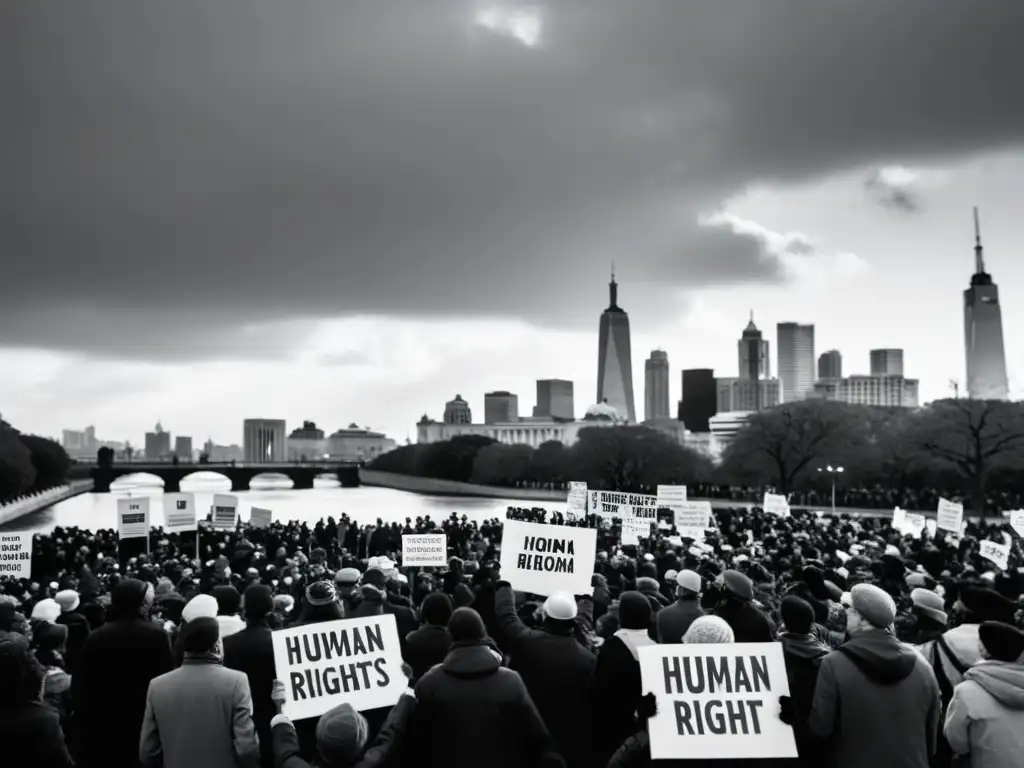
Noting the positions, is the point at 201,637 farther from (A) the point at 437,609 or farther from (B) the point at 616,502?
(B) the point at 616,502

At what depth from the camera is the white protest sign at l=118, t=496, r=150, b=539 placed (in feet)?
76.4

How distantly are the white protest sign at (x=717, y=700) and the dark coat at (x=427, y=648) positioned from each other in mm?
2610

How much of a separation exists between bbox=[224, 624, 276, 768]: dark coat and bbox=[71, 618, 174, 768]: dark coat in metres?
0.51

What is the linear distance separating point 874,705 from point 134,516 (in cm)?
2097

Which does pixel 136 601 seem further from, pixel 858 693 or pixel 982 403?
pixel 982 403

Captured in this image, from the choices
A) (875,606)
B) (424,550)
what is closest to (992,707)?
(875,606)

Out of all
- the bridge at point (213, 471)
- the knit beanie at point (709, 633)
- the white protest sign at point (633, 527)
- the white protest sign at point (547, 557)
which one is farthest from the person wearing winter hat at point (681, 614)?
the bridge at point (213, 471)

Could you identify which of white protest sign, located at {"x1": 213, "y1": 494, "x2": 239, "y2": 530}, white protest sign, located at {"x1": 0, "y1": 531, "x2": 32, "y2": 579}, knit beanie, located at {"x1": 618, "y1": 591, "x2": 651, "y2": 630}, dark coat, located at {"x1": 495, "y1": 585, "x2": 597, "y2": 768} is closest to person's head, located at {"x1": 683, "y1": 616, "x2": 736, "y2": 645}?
knit beanie, located at {"x1": 618, "y1": 591, "x2": 651, "y2": 630}

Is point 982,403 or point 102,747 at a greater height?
point 982,403

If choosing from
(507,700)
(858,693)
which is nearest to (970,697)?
(858,693)

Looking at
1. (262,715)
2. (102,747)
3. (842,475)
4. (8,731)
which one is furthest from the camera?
(842,475)

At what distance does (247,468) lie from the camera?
173625 mm

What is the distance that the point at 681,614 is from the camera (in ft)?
29.6

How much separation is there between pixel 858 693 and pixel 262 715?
4470mm
